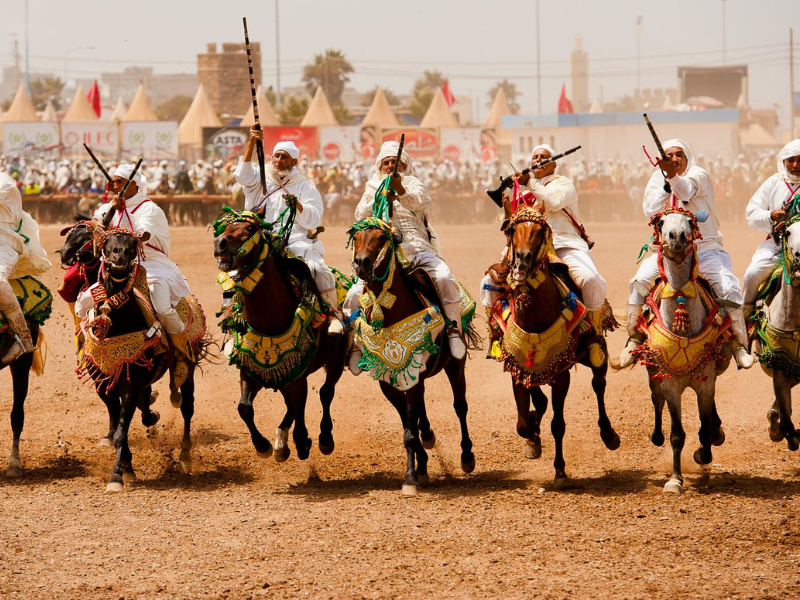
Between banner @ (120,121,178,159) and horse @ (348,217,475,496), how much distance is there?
46.9 meters

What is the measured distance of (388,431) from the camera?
12180 millimetres

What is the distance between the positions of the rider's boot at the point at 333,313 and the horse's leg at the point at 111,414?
6.96ft

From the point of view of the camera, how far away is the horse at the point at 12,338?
10688 millimetres

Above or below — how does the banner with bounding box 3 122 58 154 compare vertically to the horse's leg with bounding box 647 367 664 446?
above

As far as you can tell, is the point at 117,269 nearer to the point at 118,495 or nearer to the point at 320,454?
the point at 118,495

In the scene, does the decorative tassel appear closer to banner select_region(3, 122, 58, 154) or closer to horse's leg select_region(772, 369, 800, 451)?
horse's leg select_region(772, 369, 800, 451)

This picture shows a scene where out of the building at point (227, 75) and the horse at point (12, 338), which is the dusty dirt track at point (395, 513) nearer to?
the horse at point (12, 338)

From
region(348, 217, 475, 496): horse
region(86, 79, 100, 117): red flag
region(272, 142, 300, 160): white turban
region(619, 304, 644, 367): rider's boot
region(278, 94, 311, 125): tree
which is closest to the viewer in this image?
region(348, 217, 475, 496): horse

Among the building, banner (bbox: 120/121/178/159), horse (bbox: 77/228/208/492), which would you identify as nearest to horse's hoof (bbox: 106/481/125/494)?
horse (bbox: 77/228/208/492)

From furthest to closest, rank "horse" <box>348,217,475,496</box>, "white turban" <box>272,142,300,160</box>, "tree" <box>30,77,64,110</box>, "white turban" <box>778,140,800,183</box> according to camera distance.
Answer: "tree" <box>30,77,64,110</box> → "white turban" <box>272,142,300,160</box> → "white turban" <box>778,140,800,183</box> → "horse" <box>348,217,475,496</box>

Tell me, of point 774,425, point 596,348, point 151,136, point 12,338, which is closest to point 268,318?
point 12,338

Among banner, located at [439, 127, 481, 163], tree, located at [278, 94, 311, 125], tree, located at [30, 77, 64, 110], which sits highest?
tree, located at [30, 77, 64, 110]

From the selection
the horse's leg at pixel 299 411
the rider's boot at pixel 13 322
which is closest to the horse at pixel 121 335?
the rider's boot at pixel 13 322

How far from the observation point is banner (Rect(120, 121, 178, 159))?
54969 mm
